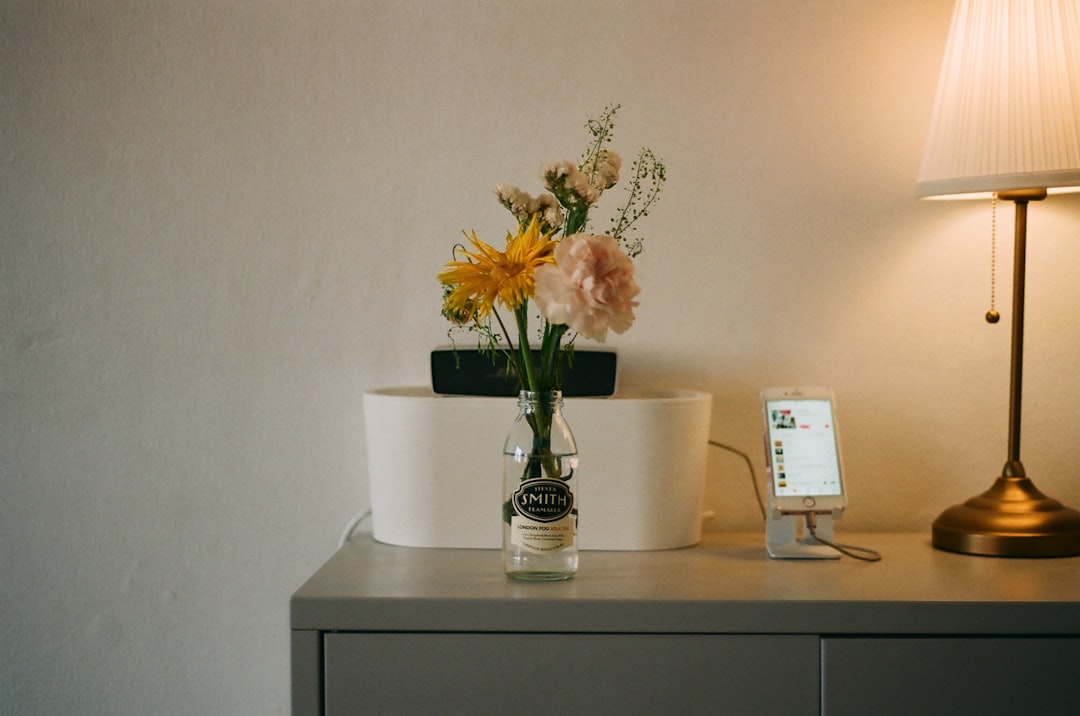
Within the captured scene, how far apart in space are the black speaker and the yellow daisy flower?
0.17 meters

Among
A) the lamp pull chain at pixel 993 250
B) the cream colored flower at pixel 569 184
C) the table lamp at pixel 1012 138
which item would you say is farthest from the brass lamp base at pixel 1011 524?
the cream colored flower at pixel 569 184

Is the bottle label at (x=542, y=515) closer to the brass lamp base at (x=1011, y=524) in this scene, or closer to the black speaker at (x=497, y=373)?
the black speaker at (x=497, y=373)

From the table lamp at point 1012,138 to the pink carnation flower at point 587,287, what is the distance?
434 millimetres

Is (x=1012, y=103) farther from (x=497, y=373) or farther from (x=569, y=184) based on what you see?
(x=497, y=373)

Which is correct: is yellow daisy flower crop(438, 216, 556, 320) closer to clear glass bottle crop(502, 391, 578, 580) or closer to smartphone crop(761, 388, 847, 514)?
clear glass bottle crop(502, 391, 578, 580)

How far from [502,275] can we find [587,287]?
10 centimetres

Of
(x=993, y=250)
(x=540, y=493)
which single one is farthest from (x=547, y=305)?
(x=993, y=250)

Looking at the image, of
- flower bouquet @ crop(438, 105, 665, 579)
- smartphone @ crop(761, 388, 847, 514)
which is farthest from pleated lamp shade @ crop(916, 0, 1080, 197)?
flower bouquet @ crop(438, 105, 665, 579)

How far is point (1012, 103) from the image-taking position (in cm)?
108

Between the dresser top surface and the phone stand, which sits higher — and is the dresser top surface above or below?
below

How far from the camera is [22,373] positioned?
4.18 feet

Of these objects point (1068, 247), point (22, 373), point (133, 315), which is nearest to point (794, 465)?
point (1068, 247)

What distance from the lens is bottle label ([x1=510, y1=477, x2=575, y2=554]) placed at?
3.19ft

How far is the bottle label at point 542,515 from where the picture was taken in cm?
97
